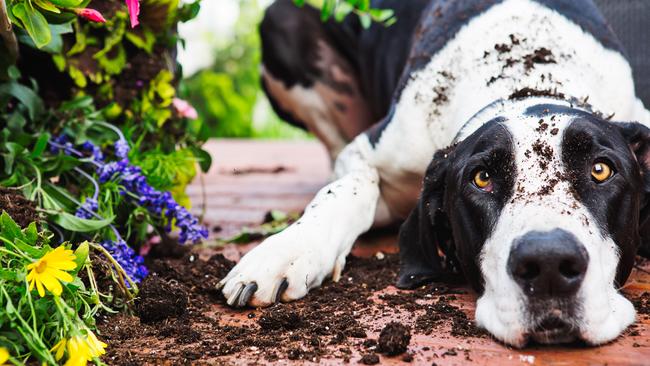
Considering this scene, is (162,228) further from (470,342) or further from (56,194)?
(470,342)

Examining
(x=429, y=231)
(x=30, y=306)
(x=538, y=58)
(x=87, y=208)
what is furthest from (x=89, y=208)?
(x=538, y=58)

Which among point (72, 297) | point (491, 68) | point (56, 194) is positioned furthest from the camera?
point (491, 68)

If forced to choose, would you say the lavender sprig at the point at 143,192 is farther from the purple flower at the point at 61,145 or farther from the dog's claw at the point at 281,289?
the dog's claw at the point at 281,289

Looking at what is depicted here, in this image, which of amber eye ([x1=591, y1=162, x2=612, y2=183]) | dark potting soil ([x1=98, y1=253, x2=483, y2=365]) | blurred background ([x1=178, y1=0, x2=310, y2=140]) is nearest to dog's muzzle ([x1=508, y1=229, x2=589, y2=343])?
dark potting soil ([x1=98, y1=253, x2=483, y2=365])

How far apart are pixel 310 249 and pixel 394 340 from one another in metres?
0.74

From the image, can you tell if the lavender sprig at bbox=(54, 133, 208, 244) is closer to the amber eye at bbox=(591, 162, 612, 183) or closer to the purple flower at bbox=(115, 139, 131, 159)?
the purple flower at bbox=(115, 139, 131, 159)

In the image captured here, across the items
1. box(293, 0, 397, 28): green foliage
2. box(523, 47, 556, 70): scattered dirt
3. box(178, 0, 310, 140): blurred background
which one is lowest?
box(178, 0, 310, 140): blurred background

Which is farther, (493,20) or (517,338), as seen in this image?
(493,20)

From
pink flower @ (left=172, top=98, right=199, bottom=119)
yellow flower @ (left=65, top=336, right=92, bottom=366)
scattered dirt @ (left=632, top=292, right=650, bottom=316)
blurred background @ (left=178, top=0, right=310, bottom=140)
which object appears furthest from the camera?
blurred background @ (left=178, top=0, right=310, bottom=140)

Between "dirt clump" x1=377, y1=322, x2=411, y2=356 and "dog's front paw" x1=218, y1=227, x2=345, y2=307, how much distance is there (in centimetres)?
56

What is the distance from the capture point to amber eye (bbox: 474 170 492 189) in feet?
6.79

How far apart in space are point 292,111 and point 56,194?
2.44 m

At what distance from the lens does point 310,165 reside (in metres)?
6.40

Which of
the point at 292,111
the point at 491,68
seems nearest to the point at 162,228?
the point at 491,68
